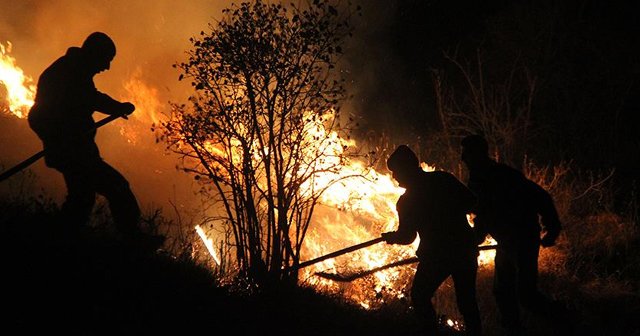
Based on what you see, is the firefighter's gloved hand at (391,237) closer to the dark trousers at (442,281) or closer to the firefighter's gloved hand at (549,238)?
the dark trousers at (442,281)

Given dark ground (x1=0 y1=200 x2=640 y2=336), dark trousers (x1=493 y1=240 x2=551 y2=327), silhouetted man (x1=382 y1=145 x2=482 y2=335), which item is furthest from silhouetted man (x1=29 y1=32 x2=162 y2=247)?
dark trousers (x1=493 y1=240 x2=551 y2=327)

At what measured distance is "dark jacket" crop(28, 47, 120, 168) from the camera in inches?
198

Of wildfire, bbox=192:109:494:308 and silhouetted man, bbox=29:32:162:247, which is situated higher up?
wildfire, bbox=192:109:494:308

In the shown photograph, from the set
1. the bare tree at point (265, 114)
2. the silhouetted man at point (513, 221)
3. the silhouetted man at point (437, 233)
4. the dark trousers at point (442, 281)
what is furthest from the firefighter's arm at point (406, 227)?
the bare tree at point (265, 114)

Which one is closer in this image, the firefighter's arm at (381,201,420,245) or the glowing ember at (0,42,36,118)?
the firefighter's arm at (381,201,420,245)

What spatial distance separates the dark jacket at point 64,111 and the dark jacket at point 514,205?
4065 mm

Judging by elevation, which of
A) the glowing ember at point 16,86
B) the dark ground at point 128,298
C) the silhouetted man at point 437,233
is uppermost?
the glowing ember at point 16,86

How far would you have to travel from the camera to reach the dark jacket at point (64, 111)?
5039mm

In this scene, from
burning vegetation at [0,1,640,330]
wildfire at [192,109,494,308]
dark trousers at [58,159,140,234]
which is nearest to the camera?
dark trousers at [58,159,140,234]

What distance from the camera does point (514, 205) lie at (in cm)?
541

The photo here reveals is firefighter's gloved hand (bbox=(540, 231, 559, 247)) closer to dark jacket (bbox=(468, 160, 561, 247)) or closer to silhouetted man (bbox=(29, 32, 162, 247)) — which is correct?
dark jacket (bbox=(468, 160, 561, 247))

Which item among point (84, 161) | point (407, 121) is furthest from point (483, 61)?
point (84, 161)

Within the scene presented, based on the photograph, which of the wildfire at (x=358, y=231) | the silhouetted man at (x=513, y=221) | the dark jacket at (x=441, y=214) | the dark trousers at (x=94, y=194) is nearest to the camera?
the dark jacket at (x=441, y=214)

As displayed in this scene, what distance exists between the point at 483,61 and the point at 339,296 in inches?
569
